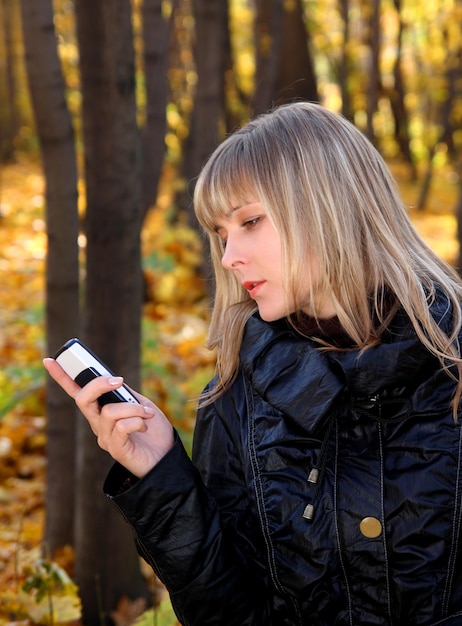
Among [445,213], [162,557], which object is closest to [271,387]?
[162,557]

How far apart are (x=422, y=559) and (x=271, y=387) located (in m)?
0.55

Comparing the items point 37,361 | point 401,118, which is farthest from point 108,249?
point 401,118

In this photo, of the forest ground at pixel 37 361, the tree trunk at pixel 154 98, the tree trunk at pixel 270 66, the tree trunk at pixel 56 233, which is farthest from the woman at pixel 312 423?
the tree trunk at pixel 270 66

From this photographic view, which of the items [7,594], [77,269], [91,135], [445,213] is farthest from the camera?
[445,213]

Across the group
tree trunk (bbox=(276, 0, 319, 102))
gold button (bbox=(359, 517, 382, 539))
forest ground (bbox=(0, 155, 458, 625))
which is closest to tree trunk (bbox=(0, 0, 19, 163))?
forest ground (bbox=(0, 155, 458, 625))

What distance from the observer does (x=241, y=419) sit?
7.10 ft

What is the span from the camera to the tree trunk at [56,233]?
3.68 m

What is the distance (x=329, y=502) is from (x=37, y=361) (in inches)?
200

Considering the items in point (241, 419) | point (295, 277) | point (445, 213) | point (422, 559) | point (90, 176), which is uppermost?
point (90, 176)

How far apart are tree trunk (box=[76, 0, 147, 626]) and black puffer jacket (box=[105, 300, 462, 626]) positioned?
1.54m

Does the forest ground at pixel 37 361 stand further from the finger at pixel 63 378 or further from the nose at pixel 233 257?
the nose at pixel 233 257

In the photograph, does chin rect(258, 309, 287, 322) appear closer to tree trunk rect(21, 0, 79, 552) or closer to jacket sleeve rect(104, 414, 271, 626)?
jacket sleeve rect(104, 414, 271, 626)

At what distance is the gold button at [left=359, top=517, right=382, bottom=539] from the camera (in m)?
1.92

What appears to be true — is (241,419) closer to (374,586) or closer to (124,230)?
(374,586)
